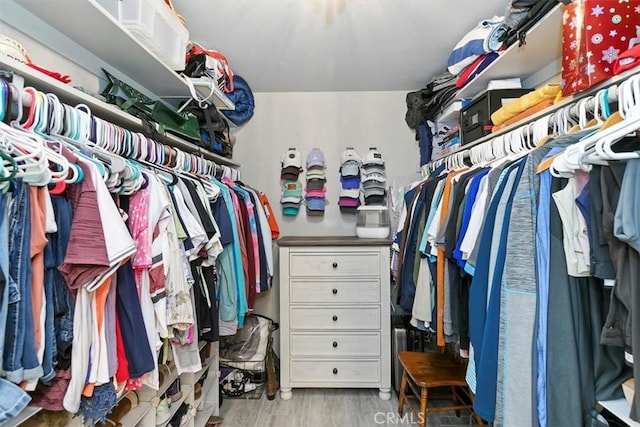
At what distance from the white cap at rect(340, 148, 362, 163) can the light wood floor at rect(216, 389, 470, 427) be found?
1736 mm

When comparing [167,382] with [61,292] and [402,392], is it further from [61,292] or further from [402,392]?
[402,392]

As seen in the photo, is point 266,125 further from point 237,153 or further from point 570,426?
point 570,426

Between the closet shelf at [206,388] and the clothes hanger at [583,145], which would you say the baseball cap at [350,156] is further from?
the clothes hanger at [583,145]

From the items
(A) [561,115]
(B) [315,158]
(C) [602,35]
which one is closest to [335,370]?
(B) [315,158]

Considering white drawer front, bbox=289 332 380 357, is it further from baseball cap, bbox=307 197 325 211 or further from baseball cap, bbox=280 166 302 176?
baseball cap, bbox=280 166 302 176

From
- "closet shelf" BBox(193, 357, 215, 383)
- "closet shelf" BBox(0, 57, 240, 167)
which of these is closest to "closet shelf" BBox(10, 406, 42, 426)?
"closet shelf" BBox(0, 57, 240, 167)

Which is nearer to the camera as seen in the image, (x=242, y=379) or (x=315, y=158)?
(x=242, y=379)

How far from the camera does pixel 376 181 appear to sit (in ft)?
9.16

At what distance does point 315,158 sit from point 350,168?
0.97 ft

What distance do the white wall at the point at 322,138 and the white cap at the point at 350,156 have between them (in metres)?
0.09

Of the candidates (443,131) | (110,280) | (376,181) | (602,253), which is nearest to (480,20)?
(443,131)

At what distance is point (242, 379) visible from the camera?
242 cm

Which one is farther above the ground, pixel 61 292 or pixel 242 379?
pixel 61 292

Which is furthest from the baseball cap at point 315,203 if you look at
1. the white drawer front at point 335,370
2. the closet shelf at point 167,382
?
the closet shelf at point 167,382
